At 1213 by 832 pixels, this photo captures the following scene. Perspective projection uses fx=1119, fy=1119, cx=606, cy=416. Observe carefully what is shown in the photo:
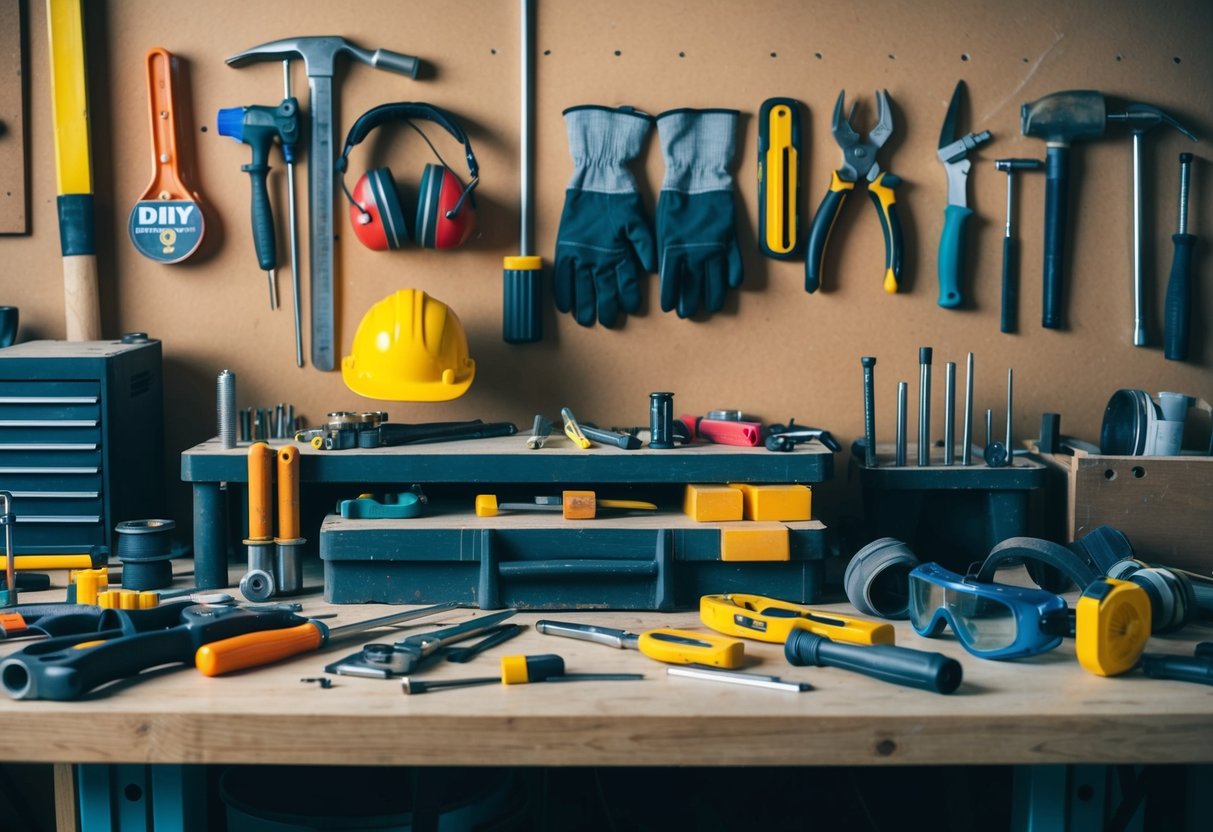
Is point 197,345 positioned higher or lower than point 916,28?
lower

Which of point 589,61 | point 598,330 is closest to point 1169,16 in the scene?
point 589,61

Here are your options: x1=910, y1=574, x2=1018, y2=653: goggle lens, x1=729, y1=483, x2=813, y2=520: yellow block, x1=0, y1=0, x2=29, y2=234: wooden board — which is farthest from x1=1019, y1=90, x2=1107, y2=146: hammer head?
x1=0, y1=0, x2=29, y2=234: wooden board

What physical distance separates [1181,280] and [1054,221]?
22 cm

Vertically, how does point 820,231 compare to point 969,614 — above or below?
above

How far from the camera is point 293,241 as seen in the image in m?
1.83

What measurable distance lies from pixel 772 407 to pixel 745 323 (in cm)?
15

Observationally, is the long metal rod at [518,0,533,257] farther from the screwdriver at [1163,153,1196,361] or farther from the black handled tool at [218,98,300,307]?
the screwdriver at [1163,153,1196,361]

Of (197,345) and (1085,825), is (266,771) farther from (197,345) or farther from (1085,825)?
(1085,825)

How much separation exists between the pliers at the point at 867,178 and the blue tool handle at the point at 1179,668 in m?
0.80

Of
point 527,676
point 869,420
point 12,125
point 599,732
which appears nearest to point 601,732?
point 599,732

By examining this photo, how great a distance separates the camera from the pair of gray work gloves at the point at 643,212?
180 centimetres

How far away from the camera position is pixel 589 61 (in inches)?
71.4

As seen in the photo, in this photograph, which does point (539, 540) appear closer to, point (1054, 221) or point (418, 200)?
point (418, 200)

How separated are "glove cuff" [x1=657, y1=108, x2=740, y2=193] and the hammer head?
0.48 m
